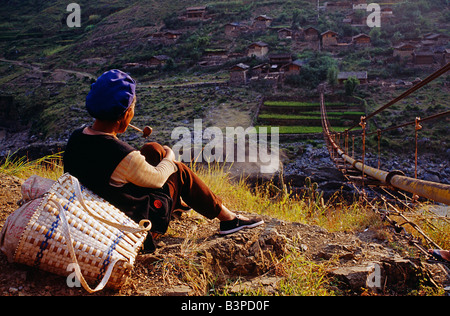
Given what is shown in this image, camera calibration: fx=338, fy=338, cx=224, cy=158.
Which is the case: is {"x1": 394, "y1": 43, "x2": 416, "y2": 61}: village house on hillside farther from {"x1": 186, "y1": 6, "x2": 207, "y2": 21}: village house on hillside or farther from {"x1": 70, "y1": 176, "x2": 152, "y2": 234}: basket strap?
{"x1": 70, "y1": 176, "x2": 152, "y2": 234}: basket strap

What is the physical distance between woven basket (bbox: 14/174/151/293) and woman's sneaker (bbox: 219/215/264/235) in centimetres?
47

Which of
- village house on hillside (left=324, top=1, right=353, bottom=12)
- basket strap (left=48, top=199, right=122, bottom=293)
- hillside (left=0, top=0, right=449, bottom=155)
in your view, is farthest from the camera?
village house on hillside (left=324, top=1, right=353, bottom=12)

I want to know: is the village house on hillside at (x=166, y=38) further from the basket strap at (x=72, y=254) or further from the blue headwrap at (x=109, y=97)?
the basket strap at (x=72, y=254)

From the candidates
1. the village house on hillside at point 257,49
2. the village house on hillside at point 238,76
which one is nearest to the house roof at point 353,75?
the village house on hillside at point 238,76

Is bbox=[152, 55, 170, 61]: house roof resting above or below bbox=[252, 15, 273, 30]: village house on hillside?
below

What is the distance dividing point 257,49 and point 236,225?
2468cm

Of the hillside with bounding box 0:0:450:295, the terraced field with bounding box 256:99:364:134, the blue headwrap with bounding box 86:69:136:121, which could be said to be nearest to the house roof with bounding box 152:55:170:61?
the hillside with bounding box 0:0:450:295

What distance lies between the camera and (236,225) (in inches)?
59.1

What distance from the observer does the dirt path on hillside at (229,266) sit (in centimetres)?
107

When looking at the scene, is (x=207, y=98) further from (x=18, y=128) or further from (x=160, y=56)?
(x=18, y=128)

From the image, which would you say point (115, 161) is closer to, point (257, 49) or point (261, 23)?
point (257, 49)

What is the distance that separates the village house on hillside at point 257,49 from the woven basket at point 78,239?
968 inches

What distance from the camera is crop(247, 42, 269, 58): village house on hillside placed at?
80.5ft

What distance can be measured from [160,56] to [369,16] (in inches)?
722
